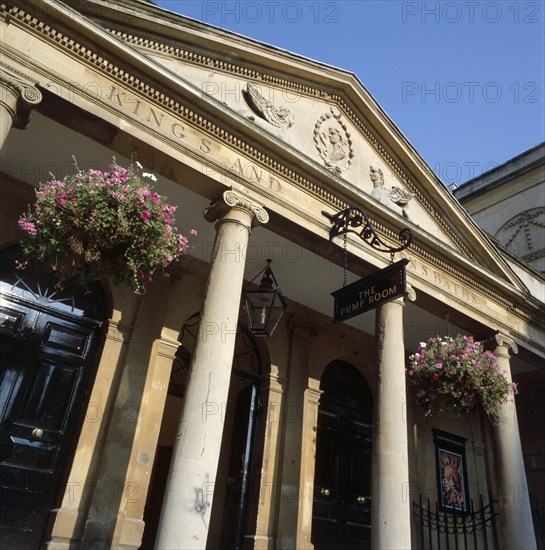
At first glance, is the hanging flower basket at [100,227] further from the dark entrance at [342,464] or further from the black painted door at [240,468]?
the dark entrance at [342,464]

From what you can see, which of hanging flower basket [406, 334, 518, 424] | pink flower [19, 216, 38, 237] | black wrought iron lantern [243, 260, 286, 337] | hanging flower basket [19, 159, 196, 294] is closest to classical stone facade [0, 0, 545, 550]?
black wrought iron lantern [243, 260, 286, 337]

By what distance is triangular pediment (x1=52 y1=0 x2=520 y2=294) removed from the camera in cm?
575

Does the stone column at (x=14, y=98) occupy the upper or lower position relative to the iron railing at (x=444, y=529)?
upper

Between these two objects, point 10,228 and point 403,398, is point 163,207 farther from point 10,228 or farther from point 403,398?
point 403,398

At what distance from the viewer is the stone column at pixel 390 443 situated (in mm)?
5297

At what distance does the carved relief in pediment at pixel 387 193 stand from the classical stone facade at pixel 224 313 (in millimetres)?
45

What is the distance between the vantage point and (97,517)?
5.79 meters

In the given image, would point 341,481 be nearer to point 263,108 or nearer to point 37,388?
point 37,388

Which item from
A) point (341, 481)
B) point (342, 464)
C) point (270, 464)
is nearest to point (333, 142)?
point (270, 464)

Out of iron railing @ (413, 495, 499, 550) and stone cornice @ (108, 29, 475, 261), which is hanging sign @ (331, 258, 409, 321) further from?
iron railing @ (413, 495, 499, 550)

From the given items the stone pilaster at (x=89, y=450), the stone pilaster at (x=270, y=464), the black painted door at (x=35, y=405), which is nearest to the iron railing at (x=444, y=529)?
the stone pilaster at (x=270, y=464)

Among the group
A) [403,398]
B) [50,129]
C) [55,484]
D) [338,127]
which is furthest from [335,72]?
[55,484]

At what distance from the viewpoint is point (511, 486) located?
7051 mm

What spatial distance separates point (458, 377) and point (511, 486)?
6.04ft
